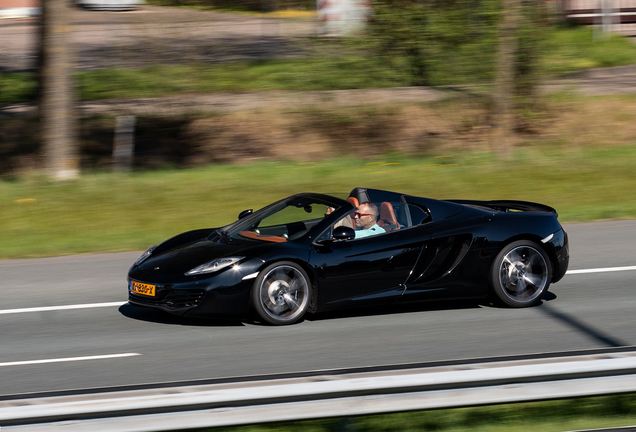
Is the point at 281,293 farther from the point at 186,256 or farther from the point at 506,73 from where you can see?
the point at 506,73

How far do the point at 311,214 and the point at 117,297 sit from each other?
243 cm

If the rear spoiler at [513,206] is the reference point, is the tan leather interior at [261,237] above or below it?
below

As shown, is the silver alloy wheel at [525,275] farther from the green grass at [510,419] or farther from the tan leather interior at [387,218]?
the green grass at [510,419]

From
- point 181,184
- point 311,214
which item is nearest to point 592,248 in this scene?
point 311,214

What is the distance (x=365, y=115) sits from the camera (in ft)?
68.8

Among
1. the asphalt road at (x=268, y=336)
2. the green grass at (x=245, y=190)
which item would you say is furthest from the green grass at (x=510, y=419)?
the green grass at (x=245, y=190)

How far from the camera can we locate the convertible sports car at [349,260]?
727 centimetres

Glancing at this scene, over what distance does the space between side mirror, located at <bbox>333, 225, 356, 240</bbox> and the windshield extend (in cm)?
37

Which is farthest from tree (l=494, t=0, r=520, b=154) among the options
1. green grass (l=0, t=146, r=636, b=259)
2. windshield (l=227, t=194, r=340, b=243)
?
windshield (l=227, t=194, r=340, b=243)

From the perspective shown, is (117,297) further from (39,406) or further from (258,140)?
(258,140)

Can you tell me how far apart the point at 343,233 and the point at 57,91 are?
35.3ft

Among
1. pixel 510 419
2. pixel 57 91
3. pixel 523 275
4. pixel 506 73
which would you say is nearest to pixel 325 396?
pixel 510 419

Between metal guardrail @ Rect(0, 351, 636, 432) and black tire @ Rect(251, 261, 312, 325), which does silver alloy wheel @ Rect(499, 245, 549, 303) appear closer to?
black tire @ Rect(251, 261, 312, 325)

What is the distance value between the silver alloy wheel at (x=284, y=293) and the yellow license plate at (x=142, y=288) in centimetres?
97
